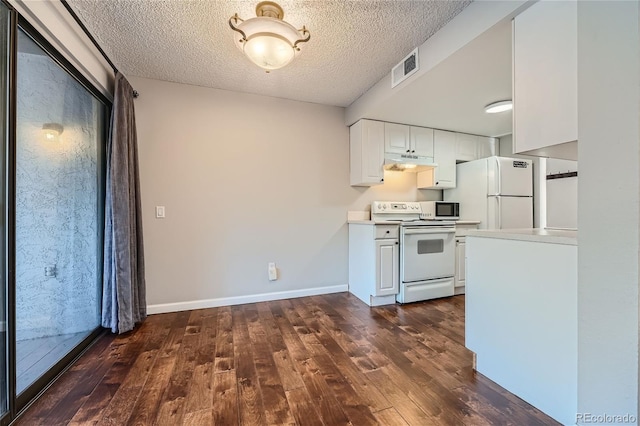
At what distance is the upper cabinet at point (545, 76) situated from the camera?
1.32 m

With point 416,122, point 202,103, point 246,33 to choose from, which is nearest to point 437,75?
point 416,122

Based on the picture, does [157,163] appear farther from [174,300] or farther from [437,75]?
[437,75]

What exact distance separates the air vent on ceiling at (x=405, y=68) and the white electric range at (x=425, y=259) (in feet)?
4.70

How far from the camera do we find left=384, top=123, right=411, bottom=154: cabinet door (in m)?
3.36

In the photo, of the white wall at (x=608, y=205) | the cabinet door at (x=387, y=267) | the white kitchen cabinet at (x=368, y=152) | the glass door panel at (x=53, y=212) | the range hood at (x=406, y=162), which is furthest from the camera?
the range hood at (x=406, y=162)

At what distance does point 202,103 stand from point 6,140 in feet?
6.06

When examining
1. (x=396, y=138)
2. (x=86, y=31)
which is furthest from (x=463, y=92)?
(x=86, y=31)

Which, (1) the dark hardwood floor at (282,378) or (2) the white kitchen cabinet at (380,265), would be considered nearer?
(1) the dark hardwood floor at (282,378)

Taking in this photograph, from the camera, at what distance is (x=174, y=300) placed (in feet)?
9.12

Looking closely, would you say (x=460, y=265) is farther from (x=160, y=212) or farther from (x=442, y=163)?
(x=160, y=212)

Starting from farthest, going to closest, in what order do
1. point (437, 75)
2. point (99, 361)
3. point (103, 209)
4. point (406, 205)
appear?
point (406, 205) → point (103, 209) → point (437, 75) → point (99, 361)

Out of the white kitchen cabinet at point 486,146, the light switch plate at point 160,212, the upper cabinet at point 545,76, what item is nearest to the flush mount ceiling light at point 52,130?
the light switch plate at point 160,212

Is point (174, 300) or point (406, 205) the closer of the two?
point (174, 300)

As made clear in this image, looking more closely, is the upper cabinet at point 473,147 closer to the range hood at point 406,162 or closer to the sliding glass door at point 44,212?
the range hood at point 406,162
